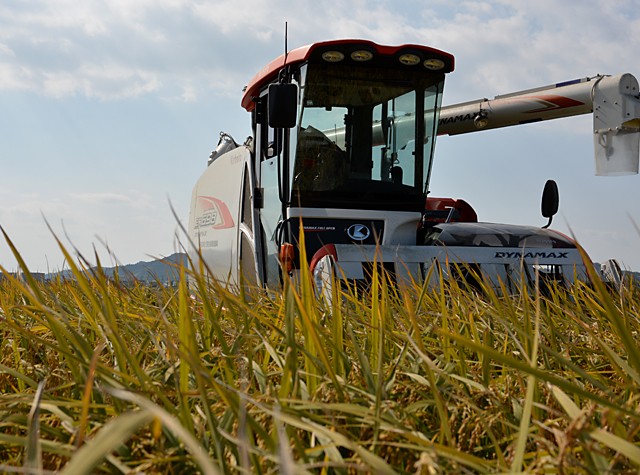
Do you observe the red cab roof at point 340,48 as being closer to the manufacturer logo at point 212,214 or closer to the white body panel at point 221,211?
the white body panel at point 221,211

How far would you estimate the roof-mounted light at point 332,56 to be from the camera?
22.4 ft

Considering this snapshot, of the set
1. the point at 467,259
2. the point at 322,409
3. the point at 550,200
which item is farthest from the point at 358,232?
the point at 322,409

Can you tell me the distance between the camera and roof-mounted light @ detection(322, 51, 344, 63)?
6824mm

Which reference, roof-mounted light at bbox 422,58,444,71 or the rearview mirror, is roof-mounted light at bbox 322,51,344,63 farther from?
the rearview mirror

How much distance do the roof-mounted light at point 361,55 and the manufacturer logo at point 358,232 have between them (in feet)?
5.14

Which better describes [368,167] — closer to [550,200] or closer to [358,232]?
[358,232]

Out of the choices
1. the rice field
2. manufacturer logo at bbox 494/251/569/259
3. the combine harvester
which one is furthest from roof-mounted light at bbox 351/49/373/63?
the rice field

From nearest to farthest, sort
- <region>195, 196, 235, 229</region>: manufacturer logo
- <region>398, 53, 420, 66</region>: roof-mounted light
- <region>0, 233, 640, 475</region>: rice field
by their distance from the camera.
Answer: <region>0, 233, 640, 475</region>: rice field, <region>398, 53, 420, 66</region>: roof-mounted light, <region>195, 196, 235, 229</region>: manufacturer logo

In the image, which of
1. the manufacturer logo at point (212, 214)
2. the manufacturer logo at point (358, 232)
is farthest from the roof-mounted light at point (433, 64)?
the manufacturer logo at point (212, 214)

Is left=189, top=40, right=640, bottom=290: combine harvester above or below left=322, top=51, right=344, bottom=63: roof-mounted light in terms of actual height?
below

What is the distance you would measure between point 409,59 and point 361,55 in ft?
1.67

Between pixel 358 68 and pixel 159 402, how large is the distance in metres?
5.80

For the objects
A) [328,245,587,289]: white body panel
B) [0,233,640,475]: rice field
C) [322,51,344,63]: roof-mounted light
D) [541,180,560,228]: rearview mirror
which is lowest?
[0,233,640,475]: rice field

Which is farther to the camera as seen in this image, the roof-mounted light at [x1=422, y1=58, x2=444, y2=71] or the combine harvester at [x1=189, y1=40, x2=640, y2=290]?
the roof-mounted light at [x1=422, y1=58, x2=444, y2=71]
